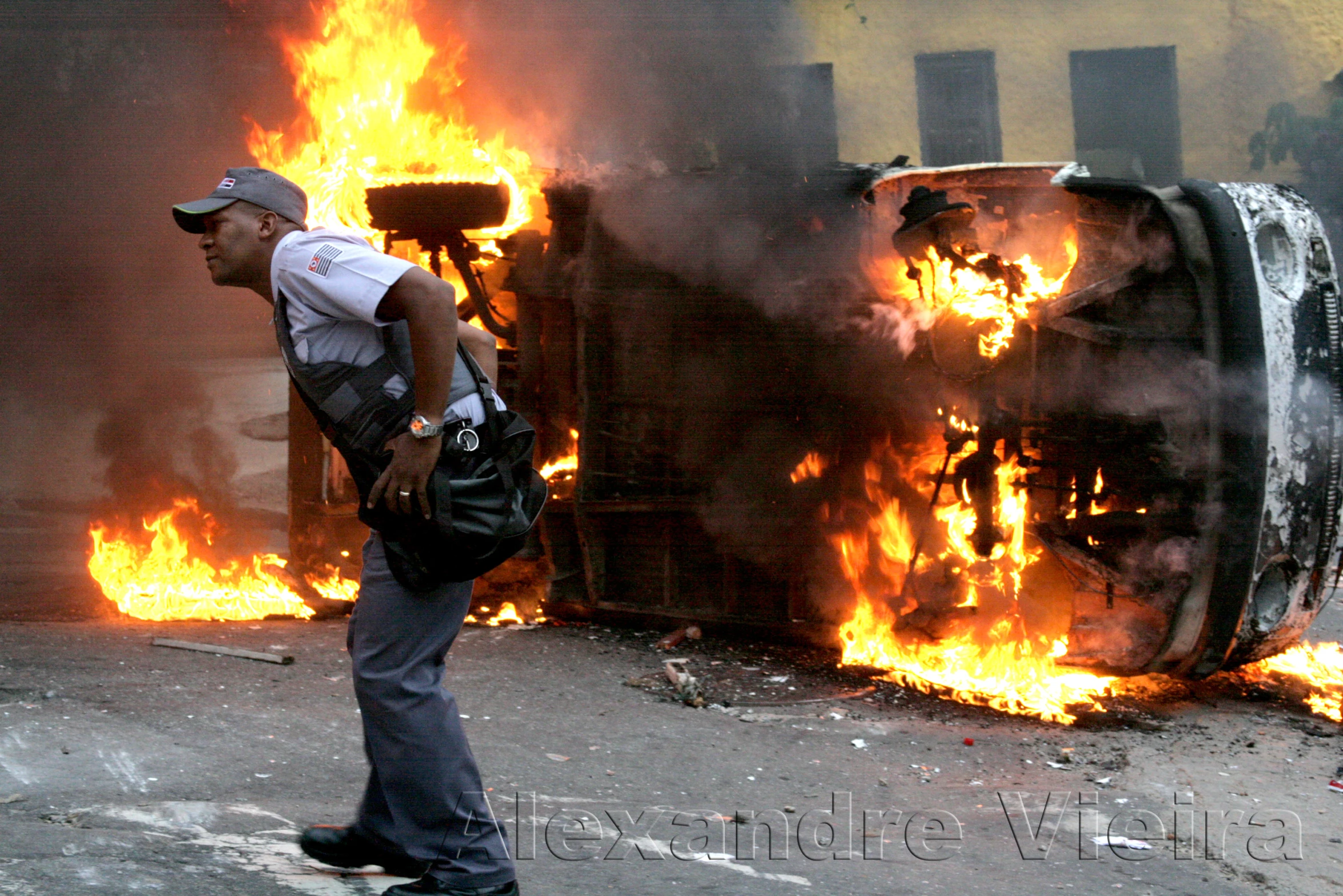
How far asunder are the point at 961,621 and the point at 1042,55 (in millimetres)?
11545

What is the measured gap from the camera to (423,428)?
2.37m

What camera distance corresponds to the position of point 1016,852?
3.43 metres

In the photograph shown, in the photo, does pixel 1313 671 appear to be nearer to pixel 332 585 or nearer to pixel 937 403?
pixel 937 403

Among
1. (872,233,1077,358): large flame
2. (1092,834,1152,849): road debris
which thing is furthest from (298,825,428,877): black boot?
(872,233,1077,358): large flame

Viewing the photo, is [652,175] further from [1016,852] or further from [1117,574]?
[1016,852]

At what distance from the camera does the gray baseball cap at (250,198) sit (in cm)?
257

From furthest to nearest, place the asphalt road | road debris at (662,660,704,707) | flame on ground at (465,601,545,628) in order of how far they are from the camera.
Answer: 1. flame on ground at (465,601,545,628)
2. road debris at (662,660,704,707)
3. the asphalt road

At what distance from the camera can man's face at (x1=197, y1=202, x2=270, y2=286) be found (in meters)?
2.59

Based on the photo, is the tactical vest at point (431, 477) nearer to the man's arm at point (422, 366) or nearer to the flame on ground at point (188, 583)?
the man's arm at point (422, 366)

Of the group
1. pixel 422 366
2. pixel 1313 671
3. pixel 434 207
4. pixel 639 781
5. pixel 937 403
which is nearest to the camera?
pixel 422 366

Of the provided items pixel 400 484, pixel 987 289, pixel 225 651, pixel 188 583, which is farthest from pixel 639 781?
pixel 188 583

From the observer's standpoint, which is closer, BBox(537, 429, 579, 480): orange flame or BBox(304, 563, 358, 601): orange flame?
BBox(537, 429, 579, 480): orange flame

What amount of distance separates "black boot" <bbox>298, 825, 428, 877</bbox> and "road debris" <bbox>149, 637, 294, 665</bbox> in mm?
2779

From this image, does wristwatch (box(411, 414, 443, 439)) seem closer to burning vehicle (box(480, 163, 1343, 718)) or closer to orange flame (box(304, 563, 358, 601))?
burning vehicle (box(480, 163, 1343, 718))
